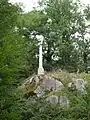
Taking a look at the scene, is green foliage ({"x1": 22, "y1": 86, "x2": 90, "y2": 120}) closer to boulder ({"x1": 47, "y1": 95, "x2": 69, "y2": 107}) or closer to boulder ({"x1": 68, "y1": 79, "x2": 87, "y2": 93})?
boulder ({"x1": 47, "y1": 95, "x2": 69, "y2": 107})

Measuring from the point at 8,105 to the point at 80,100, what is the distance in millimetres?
5416

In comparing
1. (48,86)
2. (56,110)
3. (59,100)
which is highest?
(48,86)

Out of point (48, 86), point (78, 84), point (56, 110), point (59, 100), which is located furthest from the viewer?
point (48, 86)

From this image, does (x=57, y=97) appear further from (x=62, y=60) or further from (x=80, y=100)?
(x=62, y=60)

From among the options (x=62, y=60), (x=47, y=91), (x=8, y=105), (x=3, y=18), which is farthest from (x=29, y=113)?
(x=62, y=60)

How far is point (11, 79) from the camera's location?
9.43 meters

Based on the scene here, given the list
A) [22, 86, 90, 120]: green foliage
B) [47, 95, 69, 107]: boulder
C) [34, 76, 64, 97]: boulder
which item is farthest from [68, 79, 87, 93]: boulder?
[22, 86, 90, 120]: green foliage

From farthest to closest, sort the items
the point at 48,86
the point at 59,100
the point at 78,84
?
the point at 48,86 < the point at 78,84 < the point at 59,100

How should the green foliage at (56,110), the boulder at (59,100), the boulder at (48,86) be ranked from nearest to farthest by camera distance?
1. the green foliage at (56,110)
2. the boulder at (59,100)
3. the boulder at (48,86)

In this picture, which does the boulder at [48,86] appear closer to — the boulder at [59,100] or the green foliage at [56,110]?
the boulder at [59,100]

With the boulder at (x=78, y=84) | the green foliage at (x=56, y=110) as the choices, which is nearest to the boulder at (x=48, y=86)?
the boulder at (x=78, y=84)

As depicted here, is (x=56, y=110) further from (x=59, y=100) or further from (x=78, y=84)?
(x=78, y=84)

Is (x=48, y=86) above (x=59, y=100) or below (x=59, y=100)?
above

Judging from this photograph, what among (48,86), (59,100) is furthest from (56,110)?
(48,86)
